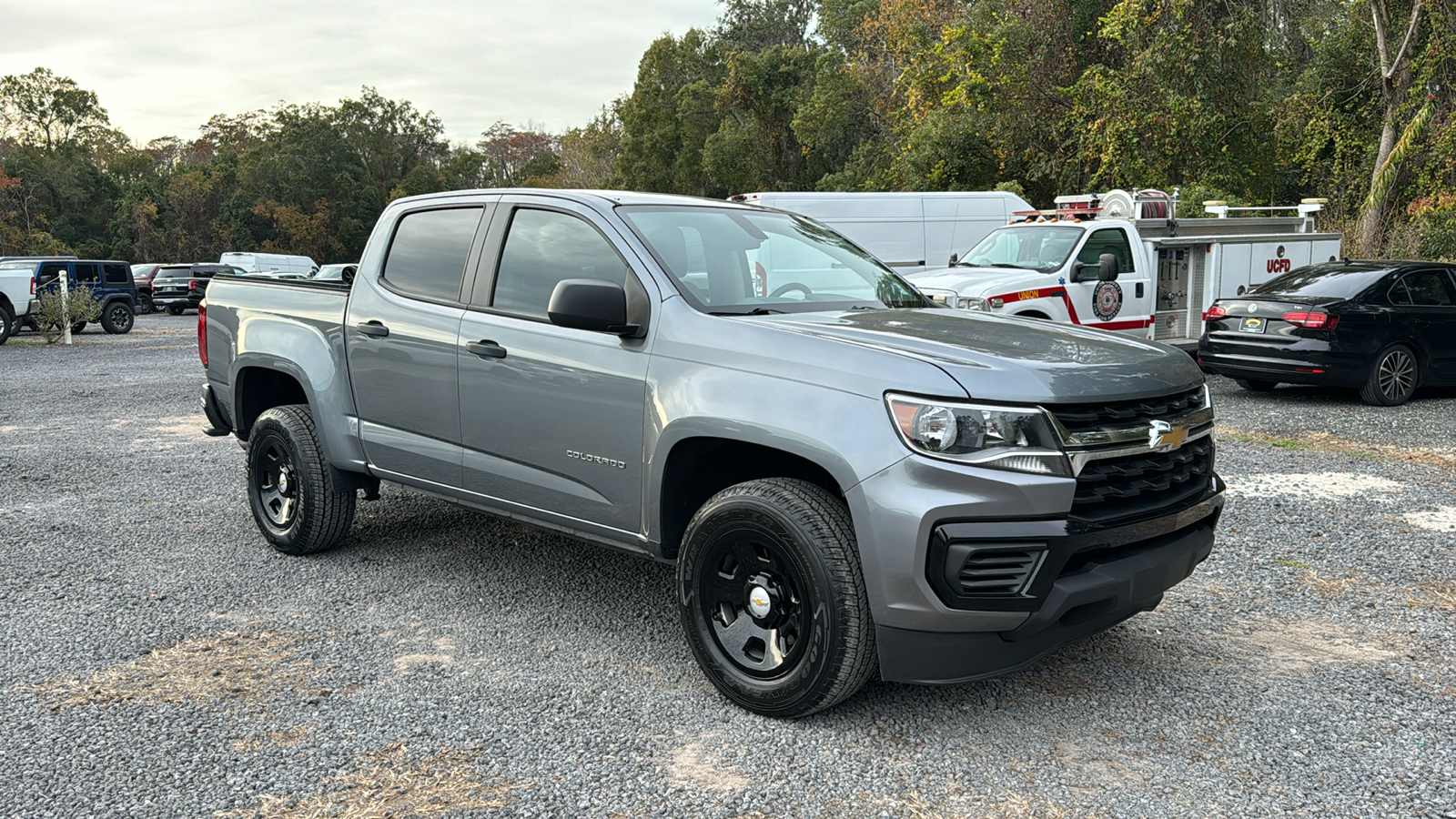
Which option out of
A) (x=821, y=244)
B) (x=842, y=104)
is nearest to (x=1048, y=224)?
(x=821, y=244)

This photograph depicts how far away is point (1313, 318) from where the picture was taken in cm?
1077

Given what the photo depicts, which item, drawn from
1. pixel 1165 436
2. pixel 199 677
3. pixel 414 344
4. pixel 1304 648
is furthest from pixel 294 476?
pixel 1304 648

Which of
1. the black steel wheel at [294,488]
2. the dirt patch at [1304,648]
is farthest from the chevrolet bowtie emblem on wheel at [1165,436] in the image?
the black steel wheel at [294,488]

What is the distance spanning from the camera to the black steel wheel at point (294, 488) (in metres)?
5.51

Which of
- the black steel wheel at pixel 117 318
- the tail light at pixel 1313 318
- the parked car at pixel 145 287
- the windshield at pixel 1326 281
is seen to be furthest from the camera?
the parked car at pixel 145 287

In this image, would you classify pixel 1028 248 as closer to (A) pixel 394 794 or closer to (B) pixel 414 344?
(B) pixel 414 344

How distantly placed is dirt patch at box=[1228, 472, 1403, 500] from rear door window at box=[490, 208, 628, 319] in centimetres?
485

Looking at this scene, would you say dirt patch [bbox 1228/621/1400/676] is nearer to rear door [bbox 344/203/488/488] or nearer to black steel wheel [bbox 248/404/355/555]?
rear door [bbox 344/203/488/488]

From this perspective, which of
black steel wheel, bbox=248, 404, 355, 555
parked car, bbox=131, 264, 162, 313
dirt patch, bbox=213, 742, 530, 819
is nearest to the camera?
dirt patch, bbox=213, 742, 530, 819

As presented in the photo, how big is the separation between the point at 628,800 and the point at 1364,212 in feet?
72.5

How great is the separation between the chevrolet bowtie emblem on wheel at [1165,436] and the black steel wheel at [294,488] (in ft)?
12.8

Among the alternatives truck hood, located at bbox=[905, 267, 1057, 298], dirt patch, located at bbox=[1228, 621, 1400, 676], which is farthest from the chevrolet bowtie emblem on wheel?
truck hood, located at bbox=[905, 267, 1057, 298]

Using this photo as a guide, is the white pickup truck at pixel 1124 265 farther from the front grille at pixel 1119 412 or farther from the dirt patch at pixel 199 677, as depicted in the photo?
the dirt patch at pixel 199 677

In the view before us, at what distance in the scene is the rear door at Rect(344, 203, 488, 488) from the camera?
481cm
